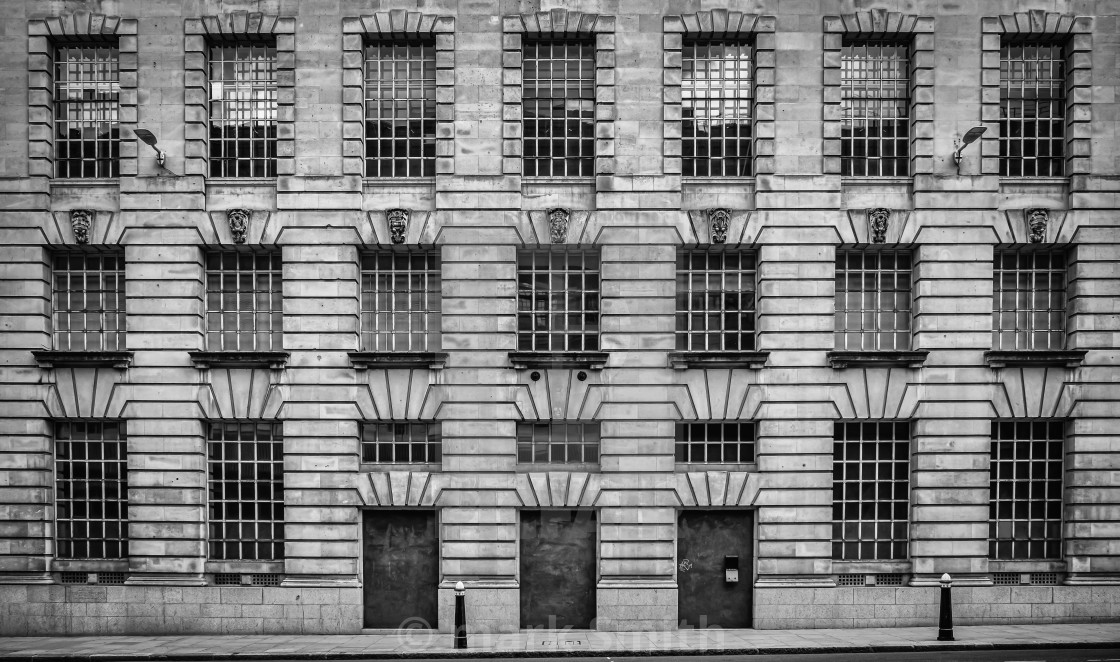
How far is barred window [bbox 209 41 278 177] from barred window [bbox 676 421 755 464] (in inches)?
443

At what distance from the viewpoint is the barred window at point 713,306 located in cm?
1647

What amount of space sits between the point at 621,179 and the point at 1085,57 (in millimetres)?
10921

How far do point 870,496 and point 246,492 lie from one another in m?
14.1

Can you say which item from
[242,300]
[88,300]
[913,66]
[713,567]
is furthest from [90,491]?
[913,66]

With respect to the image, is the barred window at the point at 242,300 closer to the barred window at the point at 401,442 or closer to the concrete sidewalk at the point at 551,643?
the barred window at the point at 401,442

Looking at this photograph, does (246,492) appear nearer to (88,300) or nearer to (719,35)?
(88,300)

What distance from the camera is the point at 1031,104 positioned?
1670 centimetres

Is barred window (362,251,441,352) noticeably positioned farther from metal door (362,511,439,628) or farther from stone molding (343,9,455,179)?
metal door (362,511,439,628)

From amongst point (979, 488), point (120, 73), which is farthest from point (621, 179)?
point (120, 73)

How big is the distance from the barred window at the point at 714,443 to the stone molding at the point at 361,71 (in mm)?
7991

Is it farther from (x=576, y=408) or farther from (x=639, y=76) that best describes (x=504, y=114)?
(x=576, y=408)

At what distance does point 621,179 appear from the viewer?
16.1 m

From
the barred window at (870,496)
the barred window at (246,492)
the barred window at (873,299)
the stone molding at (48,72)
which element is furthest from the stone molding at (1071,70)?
the stone molding at (48,72)

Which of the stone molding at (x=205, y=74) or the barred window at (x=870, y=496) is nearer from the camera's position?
the stone molding at (x=205, y=74)
